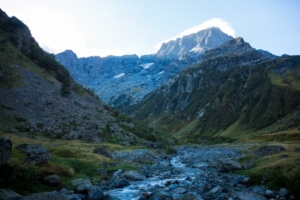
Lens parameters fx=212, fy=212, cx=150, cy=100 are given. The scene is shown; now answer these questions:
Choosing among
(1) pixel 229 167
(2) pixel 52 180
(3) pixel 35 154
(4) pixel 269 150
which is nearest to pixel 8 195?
(2) pixel 52 180

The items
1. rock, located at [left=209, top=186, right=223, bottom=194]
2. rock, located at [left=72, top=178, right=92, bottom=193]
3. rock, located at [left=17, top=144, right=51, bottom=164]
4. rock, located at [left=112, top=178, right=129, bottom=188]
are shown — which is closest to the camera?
rock, located at [left=72, top=178, right=92, bottom=193]

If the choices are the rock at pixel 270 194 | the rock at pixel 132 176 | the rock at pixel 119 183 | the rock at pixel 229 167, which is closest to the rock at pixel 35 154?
the rock at pixel 119 183

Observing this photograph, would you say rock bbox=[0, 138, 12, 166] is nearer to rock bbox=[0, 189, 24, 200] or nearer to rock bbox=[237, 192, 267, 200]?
rock bbox=[0, 189, 24, 200]

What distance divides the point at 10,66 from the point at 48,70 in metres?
26.3

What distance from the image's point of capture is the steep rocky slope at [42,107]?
62688mm

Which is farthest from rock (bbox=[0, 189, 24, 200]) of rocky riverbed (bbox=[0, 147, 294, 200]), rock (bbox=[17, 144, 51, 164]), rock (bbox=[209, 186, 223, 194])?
rock (bbox=[209, 186, 223, 194])

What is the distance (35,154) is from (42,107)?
49953 millimetres

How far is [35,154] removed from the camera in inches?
1016

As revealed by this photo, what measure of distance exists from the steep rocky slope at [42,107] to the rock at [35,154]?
1312 inches

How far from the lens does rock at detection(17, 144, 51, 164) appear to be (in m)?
24.7

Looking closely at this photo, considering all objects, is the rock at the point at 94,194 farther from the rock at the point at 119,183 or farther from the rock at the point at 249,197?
the rock at the point at 249,197

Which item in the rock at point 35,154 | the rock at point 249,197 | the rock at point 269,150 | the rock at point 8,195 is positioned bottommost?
the rock at point 269,150

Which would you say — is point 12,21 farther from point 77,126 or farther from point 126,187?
point 126,187

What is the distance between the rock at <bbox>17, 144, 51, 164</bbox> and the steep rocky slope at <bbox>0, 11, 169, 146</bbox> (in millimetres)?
33329
